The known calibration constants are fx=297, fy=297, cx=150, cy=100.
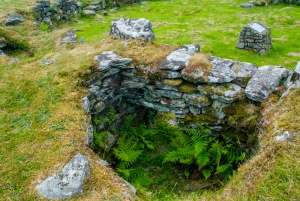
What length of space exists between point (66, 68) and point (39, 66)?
1.25 metres

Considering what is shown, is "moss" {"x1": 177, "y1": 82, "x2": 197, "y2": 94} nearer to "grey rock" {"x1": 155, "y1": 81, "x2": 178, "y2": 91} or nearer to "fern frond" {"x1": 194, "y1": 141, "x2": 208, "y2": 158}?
"grey rock" {"x1": 155, "y1": 81, "x2": 178, "y2": 91}

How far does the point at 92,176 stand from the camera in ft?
19.3

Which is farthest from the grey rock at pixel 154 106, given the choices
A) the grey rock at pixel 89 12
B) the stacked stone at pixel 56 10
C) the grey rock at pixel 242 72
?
the grey rock at pixel 89 12

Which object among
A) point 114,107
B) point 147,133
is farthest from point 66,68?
point 147,133

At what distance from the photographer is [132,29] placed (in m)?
11.4

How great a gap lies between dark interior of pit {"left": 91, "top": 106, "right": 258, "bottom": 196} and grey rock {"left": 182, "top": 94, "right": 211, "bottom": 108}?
59 cm

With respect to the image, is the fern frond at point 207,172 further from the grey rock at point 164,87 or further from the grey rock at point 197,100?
the grey rock at point 164,87

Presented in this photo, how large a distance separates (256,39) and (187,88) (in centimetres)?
934

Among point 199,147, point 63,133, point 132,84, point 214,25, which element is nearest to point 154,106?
point 132,84

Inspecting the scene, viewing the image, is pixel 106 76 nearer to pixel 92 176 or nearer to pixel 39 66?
pixel 39 66

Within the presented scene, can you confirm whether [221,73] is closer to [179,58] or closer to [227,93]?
[227,93]

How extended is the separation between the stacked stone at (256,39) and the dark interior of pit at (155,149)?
852 centimetres

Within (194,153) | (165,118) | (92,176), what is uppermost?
(92,176)

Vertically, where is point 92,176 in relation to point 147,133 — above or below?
above
